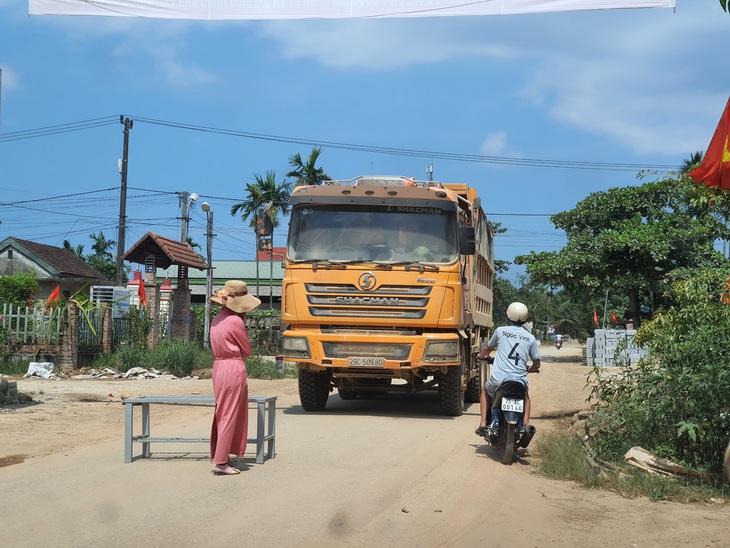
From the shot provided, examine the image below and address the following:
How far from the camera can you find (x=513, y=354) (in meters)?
9.11

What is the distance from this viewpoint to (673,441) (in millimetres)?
8055

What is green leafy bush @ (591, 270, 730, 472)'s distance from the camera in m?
7.50

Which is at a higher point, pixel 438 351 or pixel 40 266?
pixel 40 266

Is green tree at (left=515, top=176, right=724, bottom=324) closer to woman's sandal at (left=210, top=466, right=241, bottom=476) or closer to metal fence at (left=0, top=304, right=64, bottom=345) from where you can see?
metal fence at (left=0, top=304, right=64, bottom=345)

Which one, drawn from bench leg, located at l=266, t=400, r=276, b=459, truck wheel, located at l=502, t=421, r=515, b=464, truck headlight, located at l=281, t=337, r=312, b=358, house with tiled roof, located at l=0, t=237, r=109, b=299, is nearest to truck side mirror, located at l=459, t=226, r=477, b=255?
truck headlight, located at l=281, t=337, r=312, b=358

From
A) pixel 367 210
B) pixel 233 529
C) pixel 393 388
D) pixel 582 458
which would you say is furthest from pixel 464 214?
pixel 233 529

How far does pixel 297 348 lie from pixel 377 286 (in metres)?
1.48

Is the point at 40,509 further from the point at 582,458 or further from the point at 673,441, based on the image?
the point at 673,441

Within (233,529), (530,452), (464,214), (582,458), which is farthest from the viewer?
(464,214)

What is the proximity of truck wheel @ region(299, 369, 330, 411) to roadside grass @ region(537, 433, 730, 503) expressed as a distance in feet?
16.2

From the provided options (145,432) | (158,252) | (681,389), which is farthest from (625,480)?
(158,252)

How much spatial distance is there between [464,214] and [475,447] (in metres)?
4.78

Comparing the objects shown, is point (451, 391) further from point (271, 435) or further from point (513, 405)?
point (271, 435)

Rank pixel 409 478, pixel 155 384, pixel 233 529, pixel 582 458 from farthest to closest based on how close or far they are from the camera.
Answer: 1. pixel 155 384
2. pixel 582 458
3. pixel 409 478
4. pixel 233 529
